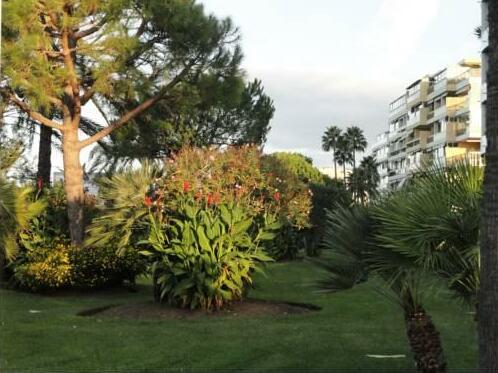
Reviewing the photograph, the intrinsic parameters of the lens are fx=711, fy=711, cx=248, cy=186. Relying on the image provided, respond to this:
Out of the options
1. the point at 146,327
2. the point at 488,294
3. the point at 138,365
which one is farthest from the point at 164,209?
the point at 488,294

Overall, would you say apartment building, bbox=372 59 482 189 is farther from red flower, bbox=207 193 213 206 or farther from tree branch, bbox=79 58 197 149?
red flower, bbox=207 193 213 206

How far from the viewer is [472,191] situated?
621 cm

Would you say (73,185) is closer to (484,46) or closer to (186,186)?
(186,186)

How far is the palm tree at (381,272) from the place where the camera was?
20.9 feet

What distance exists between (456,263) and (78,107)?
14574 mm

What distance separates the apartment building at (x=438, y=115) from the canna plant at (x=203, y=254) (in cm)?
4448

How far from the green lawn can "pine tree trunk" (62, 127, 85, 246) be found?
189 inches

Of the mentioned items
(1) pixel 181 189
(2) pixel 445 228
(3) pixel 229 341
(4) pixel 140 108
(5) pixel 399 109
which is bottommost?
(3) pixel 229 341

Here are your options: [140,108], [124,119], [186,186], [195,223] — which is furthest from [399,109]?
[195,223]

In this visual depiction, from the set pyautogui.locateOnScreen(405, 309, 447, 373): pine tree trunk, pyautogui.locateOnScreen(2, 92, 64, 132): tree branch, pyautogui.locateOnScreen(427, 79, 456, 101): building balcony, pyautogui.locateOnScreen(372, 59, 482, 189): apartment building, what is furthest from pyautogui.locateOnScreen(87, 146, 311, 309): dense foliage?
pyautogui.locateOnScreen(427, 79, 456, 101): building balcony

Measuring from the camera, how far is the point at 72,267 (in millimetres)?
16250

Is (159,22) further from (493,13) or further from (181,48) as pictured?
(493,13)

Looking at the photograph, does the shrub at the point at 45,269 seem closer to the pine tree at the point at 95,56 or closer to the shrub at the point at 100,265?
the shrub at the point at 100,265

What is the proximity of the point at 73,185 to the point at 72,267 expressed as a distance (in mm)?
3054
